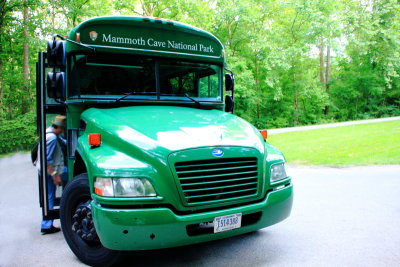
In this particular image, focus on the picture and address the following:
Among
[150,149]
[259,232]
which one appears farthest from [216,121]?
[259,232]

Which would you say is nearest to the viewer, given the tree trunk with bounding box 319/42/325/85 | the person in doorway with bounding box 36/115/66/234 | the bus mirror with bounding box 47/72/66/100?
the bus mirror with bounding box 47/72/66/100

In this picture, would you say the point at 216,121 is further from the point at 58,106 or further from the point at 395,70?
the point at 395,70

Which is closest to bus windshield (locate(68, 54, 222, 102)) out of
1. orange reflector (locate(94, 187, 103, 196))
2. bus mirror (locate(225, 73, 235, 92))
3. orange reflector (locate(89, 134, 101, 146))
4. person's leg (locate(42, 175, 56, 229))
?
bus mirror (locate(225, 73, 235, 92))

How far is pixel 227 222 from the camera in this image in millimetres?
3295

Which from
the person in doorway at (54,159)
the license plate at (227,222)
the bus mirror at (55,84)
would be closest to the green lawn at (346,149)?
the license plate at (227,222)

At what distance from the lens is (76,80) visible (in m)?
4.30

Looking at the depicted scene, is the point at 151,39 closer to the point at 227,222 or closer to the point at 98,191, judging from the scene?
the point at 98,191

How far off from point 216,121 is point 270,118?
24991 millimetres

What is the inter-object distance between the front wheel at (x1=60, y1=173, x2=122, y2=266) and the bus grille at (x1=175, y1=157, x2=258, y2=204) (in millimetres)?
982

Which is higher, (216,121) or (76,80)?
(76,80)

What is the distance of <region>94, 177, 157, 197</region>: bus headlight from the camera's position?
303cm

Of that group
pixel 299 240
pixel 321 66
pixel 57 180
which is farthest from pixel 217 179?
pixel 321 66

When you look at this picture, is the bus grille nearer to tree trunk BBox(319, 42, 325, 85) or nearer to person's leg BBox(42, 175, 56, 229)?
person's leg BBox(42, 175, 56, 229)

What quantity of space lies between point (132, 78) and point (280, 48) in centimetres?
2194
